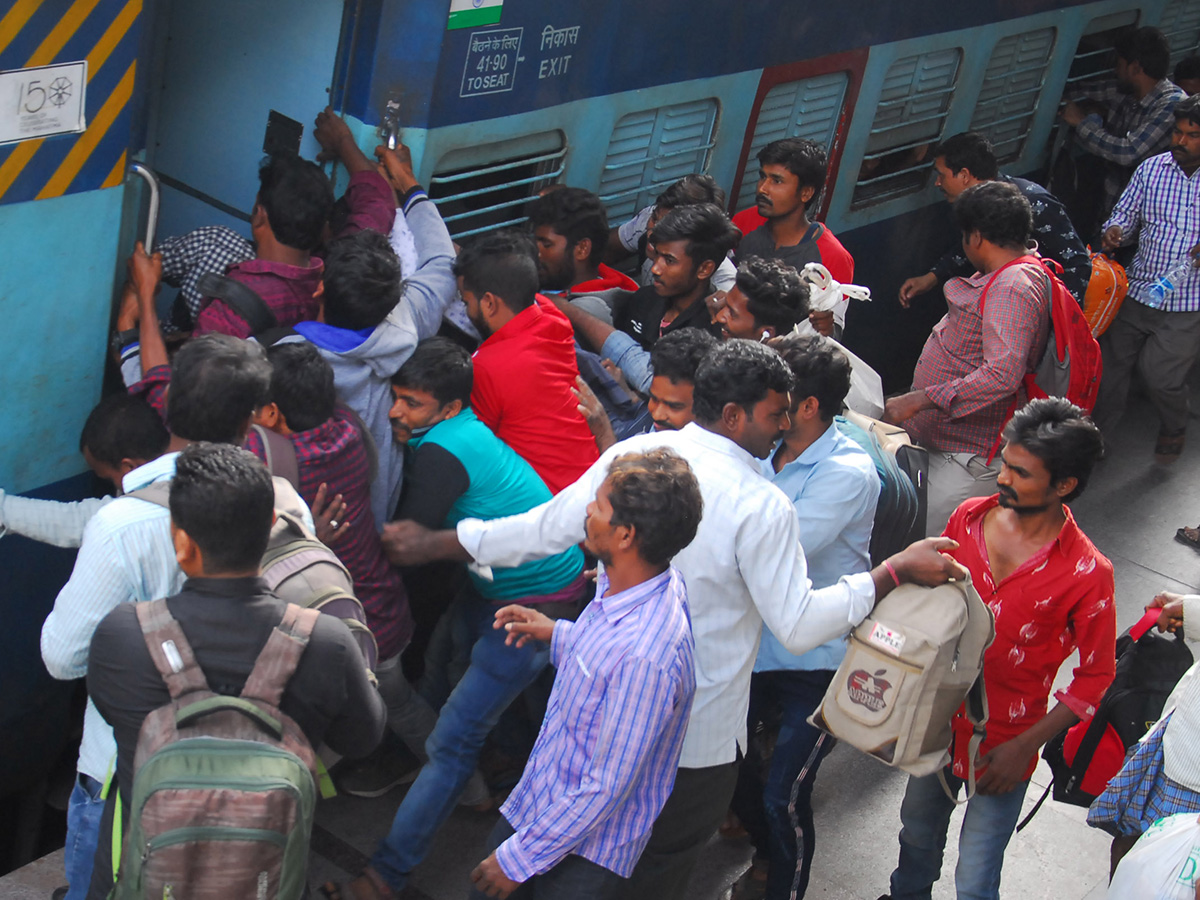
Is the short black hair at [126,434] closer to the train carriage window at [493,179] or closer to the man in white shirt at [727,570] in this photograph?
the man in white shirt at [727,570]

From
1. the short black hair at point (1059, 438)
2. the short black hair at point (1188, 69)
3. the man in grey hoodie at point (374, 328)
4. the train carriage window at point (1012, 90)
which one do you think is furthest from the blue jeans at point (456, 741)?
the short black hair at point (1188, 69)

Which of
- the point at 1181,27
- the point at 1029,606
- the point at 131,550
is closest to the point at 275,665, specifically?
the point at 131,550

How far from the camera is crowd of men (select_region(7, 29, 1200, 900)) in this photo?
239 centimetres

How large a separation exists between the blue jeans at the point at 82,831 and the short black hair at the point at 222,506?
0.79 metres

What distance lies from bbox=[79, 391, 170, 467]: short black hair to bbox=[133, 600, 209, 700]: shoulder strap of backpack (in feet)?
3.00

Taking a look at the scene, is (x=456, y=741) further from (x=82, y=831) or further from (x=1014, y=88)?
(x=1014, y=88)

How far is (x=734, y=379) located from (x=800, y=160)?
79.2 inches

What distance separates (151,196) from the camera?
347 cm

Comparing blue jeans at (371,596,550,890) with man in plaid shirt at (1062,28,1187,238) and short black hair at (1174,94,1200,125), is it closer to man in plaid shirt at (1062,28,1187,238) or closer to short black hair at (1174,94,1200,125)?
short black hair at (1174,94,1200,125)

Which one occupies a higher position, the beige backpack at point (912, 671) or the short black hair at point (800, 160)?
the short black hair at point (800, 160)

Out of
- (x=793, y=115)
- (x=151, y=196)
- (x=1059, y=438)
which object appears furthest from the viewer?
(x=793, y=115)

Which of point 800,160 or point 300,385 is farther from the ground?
point 800,160

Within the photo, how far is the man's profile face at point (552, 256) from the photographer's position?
4188mm

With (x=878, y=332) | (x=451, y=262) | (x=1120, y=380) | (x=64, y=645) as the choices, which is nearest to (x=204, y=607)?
(x=64, y=645)
